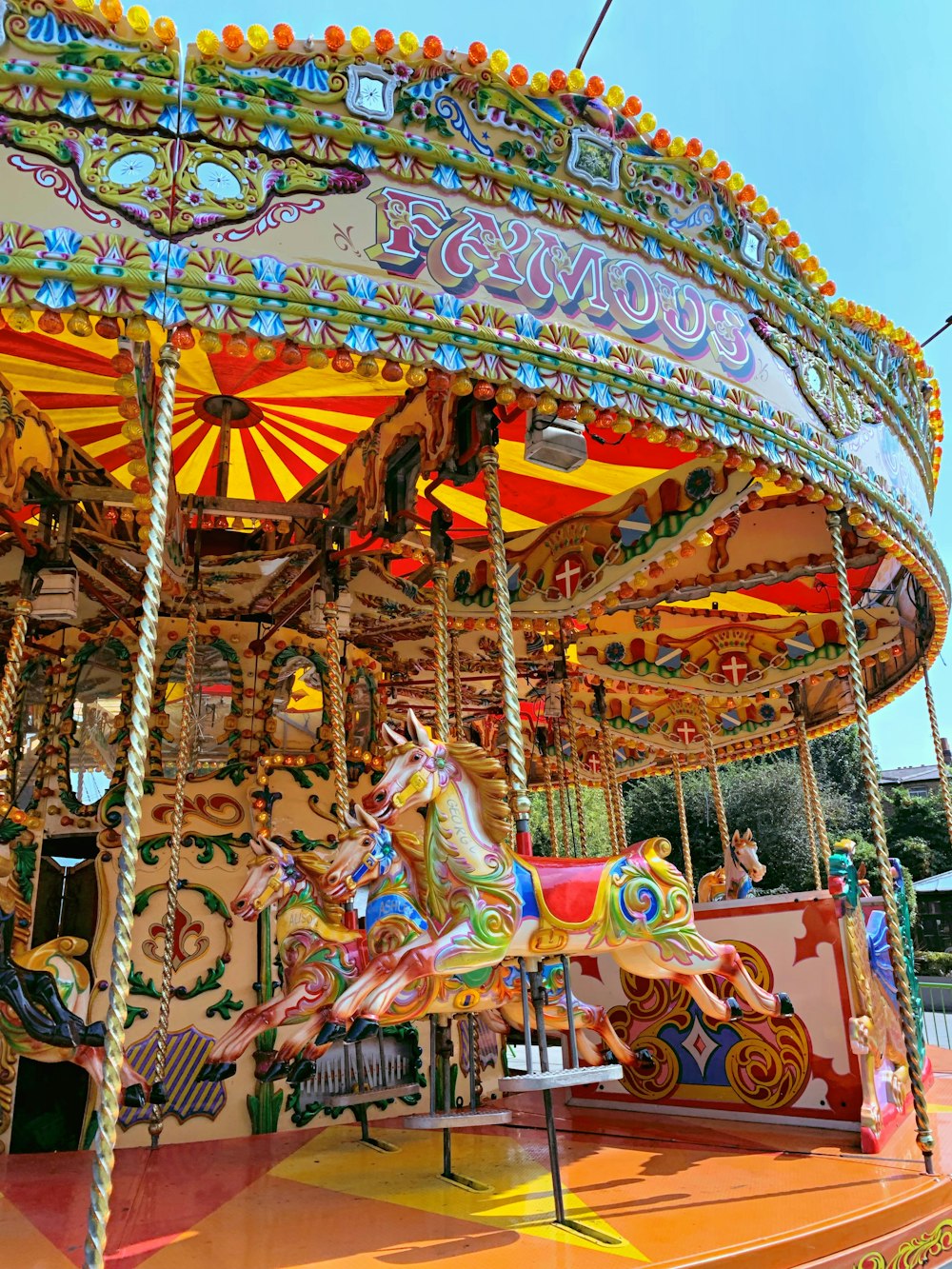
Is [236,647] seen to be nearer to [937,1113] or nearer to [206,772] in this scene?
[206,772]

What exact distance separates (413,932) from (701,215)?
114 inches

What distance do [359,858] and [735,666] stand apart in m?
4.83

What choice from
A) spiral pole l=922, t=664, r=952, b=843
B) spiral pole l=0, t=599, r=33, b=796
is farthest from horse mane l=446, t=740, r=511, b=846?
spiral pole l=922, t=664, r=952, b=843

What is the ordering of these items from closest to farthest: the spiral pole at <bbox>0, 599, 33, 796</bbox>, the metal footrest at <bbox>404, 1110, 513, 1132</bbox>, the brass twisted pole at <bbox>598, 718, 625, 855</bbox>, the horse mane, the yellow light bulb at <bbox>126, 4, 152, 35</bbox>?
the yellow light bulb at <bbox>126, 4, 152, 35</bbox>
the metal footrest at <bbox>404, 1110, 513, 1132</bbox>
the horse mane
the spiral pole at <bbox>0, 599, 33, 796</bbox>
the brass twisted pole at <bbox>598, 718, 625, 855</bbox>

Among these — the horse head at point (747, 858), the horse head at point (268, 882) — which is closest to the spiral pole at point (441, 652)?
the horse head at point (268, 882)

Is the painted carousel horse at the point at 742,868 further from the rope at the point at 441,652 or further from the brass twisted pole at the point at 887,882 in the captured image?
the rope at the point at 441,652

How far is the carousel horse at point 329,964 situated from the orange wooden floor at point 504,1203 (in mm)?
453

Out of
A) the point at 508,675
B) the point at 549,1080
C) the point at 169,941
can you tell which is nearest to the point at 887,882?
the point at 549,1080

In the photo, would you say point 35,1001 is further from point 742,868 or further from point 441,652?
point 742,868

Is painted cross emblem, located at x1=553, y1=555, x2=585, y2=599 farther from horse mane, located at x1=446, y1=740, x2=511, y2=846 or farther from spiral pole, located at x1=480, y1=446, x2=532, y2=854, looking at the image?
horse mane, located at x1=446, y1=740, x2=511, y2=846

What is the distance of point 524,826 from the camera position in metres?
3.44

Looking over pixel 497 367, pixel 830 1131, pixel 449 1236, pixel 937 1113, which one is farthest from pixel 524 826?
pixel 937 1113

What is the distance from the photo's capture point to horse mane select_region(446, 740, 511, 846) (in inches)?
130

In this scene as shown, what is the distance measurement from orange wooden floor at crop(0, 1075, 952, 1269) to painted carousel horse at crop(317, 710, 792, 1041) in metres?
0.70
